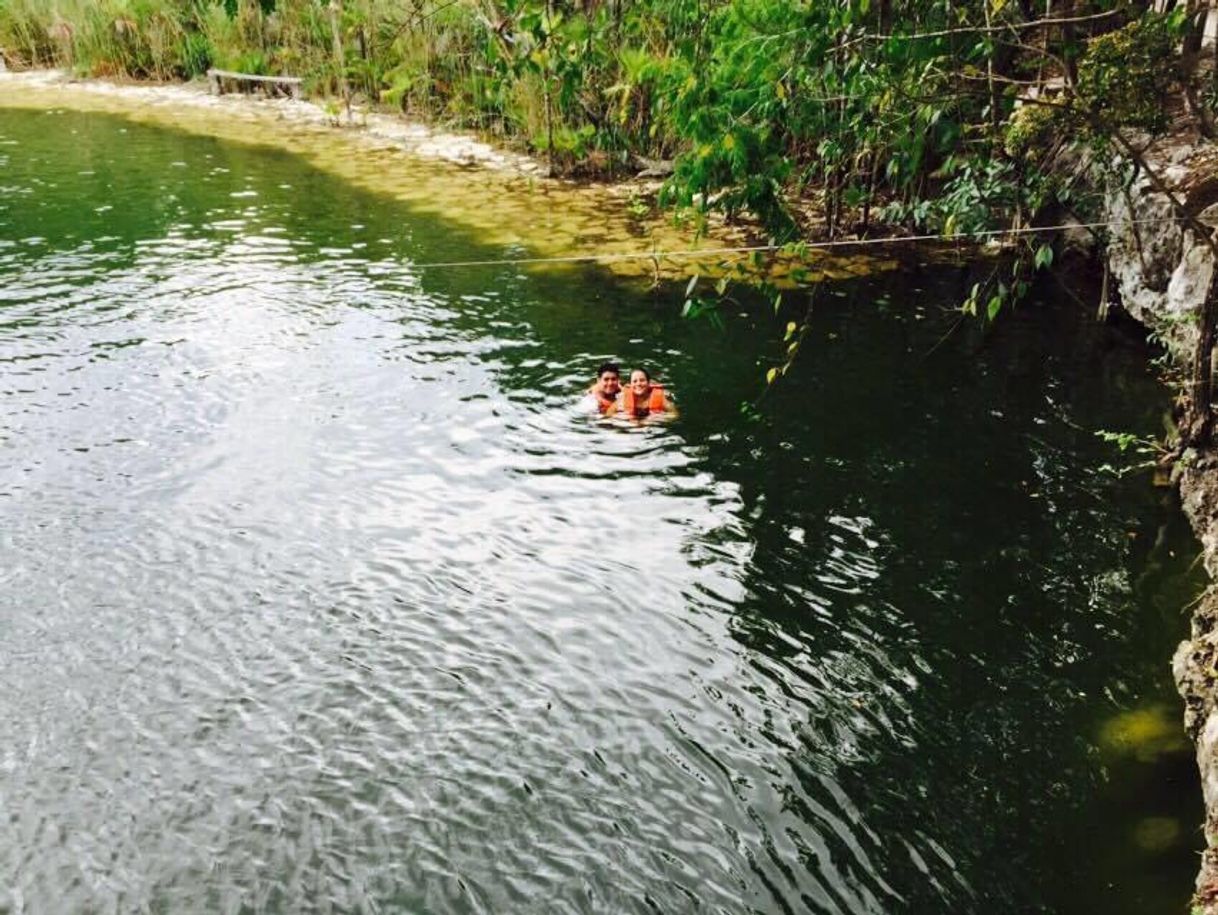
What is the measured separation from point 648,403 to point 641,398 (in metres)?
0.12

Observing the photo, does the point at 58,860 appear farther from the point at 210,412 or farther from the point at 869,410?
the point at 869,410

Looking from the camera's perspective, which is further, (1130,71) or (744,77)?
(744,77)

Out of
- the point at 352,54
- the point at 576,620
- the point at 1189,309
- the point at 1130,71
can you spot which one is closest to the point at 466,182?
the point at 352,54

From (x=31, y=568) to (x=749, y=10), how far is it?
9419mm

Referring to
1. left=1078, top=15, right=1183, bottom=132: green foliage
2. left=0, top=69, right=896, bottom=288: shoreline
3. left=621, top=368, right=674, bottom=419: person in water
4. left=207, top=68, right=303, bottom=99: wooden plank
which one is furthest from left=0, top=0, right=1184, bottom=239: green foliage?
left=621, top=368, right=674, bottom=419: person in water

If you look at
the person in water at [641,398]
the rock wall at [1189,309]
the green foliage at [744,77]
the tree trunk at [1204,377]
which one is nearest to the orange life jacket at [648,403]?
the person in water at [641,398]

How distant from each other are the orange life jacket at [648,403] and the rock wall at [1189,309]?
4.80 metres

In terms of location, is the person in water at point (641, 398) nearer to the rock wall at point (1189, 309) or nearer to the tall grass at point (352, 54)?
the tall grass at point (352, 54)

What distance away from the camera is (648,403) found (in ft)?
34.4

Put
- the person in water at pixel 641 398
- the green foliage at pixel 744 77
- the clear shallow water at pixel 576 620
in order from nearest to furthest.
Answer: the clear shallow water at pixel 576 620 < the green foliage at pixel 744 77 < the person in water at pixel 641 398

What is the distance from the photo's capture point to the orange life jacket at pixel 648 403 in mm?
10359

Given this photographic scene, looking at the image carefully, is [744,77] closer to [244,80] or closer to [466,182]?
[466,182]

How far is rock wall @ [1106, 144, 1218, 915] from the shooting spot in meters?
5.35

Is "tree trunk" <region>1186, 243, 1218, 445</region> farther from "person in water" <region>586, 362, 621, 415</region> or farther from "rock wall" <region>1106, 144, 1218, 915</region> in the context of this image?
"person in water" <region>586, 362, 621, 415</region>
